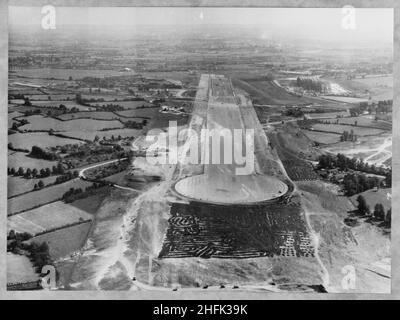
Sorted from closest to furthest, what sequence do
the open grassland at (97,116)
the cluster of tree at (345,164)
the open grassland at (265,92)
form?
the cluster of tree at (345,164), the open grassland at (97,116), the open grassland at (265,92)

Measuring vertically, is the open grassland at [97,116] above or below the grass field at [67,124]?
above

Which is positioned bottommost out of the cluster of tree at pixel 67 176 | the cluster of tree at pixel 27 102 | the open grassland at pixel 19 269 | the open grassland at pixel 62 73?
the open grassland at pixel 19 269

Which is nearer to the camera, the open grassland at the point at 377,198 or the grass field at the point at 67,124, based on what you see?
the open grassland at the point at 377,198

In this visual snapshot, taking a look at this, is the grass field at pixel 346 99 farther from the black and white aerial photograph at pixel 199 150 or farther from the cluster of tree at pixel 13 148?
the cluster of tree at pixel 13 148

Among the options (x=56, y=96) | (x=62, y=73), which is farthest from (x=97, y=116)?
(x=62, y=73)

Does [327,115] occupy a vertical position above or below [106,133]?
above

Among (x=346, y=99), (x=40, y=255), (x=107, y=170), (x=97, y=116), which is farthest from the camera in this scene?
(x=346, y=99)

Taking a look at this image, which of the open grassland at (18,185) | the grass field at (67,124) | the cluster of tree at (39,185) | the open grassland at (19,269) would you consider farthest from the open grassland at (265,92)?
the open grassland at (19,269)

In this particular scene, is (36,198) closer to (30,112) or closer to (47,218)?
(47,218)
